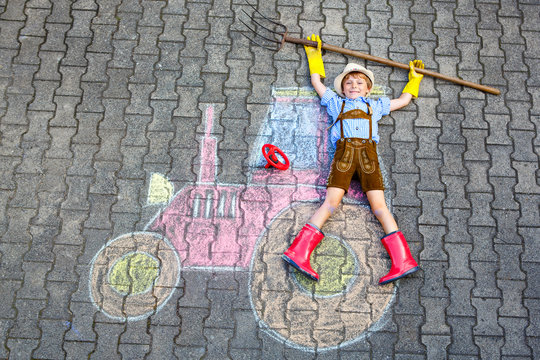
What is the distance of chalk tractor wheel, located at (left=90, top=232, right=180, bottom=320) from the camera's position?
12.7 feet

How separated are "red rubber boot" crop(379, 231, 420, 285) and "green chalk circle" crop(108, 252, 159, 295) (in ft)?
5.88

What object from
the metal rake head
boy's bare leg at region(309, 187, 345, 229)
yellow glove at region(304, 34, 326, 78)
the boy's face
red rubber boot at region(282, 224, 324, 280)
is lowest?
red rubber boot at region(282, 224, 324, 280)

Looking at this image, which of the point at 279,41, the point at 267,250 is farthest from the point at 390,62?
the point at 267,250

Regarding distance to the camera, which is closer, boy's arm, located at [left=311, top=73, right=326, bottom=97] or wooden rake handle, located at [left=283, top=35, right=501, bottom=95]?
boy's arm, located at [left=311, top=73, right=326, bottom=97]

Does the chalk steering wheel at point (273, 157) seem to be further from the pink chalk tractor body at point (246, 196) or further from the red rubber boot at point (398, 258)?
the red rubber boot at point (398, 258)

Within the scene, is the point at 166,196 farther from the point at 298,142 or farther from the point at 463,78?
the point at 463,78

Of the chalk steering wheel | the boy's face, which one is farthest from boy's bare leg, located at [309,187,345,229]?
the boy's face

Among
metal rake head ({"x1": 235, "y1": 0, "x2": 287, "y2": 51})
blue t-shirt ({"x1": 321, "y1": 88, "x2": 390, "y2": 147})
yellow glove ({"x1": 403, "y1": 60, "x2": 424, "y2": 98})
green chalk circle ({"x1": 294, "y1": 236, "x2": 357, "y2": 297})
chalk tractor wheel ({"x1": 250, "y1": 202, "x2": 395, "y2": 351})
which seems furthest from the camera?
metal rake head ({"x1": 235, "y1": 0, "x2": 287, "y2": 51})

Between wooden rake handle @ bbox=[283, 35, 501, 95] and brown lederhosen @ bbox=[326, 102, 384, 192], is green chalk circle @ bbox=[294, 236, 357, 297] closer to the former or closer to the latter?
brown lederhosen @ bbox=[326, 102, 384, 192]

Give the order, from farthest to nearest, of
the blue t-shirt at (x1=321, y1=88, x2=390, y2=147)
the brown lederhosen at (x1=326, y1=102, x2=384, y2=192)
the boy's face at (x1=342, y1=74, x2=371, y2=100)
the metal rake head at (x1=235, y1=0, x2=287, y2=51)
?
the metal rake head at (x1=235, y1=0, x2=287, y2=51) → the boy's face at (x1=342, y1=74, x2=371, y2=100) → the blue t-shirt at (x1=321, y1=88, x2=390, y2=147) → the brown lederhosen at (x1=326, y1=102, x2=384, y2=192)

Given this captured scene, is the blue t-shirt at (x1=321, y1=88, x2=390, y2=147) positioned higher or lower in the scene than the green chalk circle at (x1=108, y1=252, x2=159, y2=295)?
higher

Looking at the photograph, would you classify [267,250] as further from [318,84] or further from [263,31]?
[263,31]

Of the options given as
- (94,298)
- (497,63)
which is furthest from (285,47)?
(94,298)

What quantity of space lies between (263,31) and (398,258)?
2.38 m
